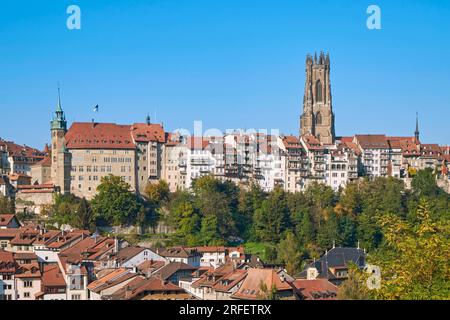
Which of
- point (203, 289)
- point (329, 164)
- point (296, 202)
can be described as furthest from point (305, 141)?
point (203, 289)

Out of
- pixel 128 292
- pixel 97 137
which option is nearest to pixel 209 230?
pixel 97 137

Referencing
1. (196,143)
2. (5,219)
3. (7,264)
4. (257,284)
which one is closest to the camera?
(257,284)

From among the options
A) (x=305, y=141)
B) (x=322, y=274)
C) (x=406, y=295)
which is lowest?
(x=322, y=274)

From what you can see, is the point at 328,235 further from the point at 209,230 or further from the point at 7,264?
the point at 7,264

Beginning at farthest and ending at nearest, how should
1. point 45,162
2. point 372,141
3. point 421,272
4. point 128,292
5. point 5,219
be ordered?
point 372,141 < point 45,162 < point 5,219 < point 128,292 < point 421,272

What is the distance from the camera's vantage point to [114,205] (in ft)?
244

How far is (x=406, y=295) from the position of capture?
1333cm

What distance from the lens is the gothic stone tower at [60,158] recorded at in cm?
7862

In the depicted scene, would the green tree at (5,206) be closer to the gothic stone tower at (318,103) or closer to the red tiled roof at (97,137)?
the red tiled roof at (97,137)

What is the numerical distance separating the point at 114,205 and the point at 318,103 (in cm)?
3235

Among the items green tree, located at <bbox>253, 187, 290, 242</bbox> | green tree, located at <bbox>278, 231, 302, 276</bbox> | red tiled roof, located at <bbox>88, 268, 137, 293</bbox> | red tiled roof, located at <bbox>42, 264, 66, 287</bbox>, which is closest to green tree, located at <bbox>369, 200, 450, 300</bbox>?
red tiled roof, located at <bbox>88, 268, 137, 293</bbox>

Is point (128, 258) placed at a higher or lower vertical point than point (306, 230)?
lower

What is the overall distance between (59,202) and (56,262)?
57.0 ft
